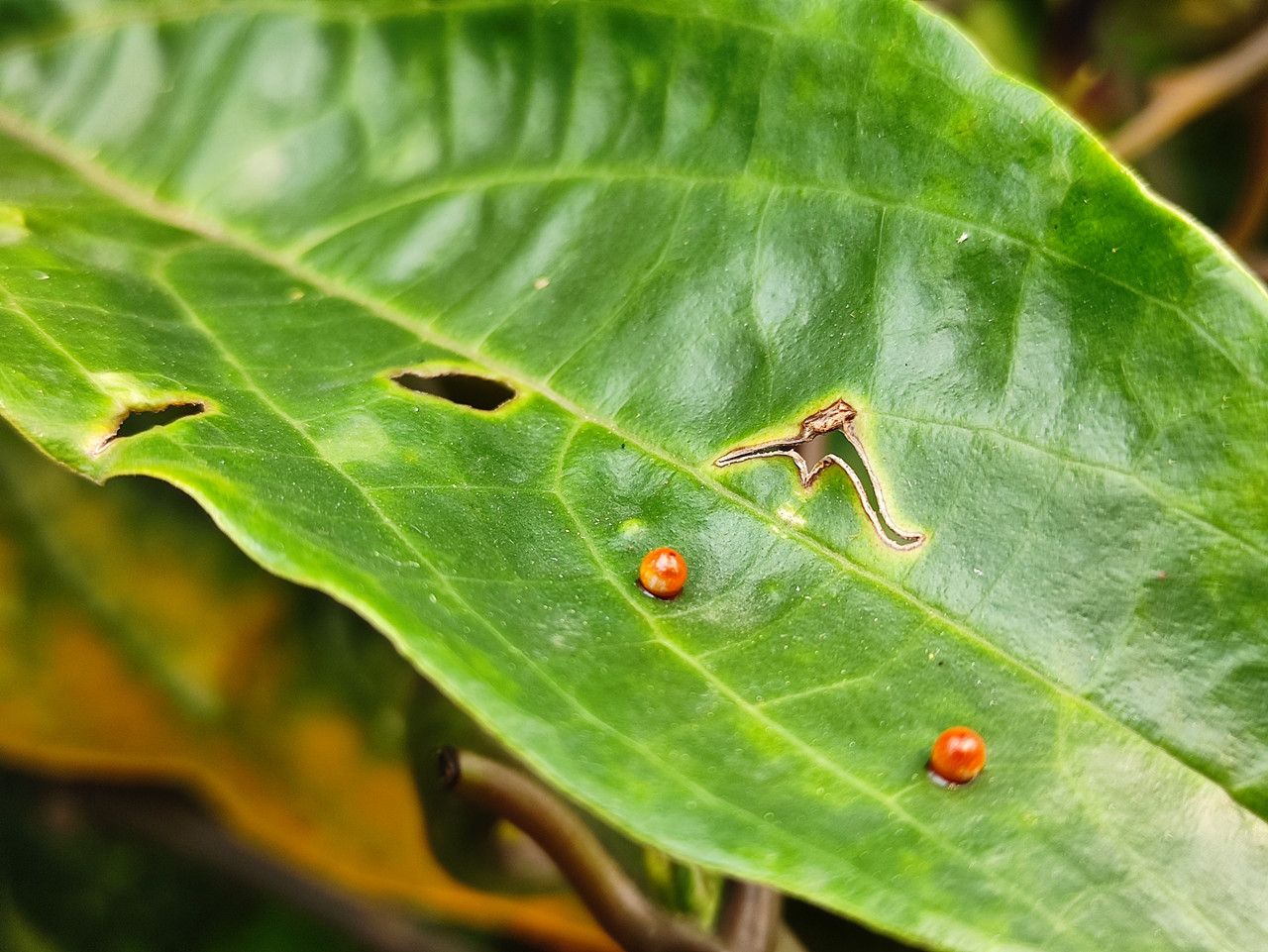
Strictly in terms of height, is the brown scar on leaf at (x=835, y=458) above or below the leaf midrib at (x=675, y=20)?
below

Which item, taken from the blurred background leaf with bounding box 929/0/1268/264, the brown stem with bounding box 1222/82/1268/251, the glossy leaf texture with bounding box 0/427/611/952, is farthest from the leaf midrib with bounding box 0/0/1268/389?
the brown stem with bounding box 1222/82/1268/251

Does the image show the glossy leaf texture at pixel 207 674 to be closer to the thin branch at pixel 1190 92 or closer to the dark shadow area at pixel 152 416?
the dark shadow area at pixel 152 416

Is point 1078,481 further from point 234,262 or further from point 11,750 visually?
point 11,750

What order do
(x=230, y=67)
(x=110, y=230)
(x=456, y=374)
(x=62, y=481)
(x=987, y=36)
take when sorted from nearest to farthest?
(x=456, y=374) < (x=110, y=230) < (x=230, y=67) < (x=62, y=481) < (x=987, y=36)

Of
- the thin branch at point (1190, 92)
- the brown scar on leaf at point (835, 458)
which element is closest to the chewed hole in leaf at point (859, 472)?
the brown scar on leaf at point (835, 458)

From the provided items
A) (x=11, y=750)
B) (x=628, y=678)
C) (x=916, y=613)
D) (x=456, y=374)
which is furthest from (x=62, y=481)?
(x=916, y=613)
